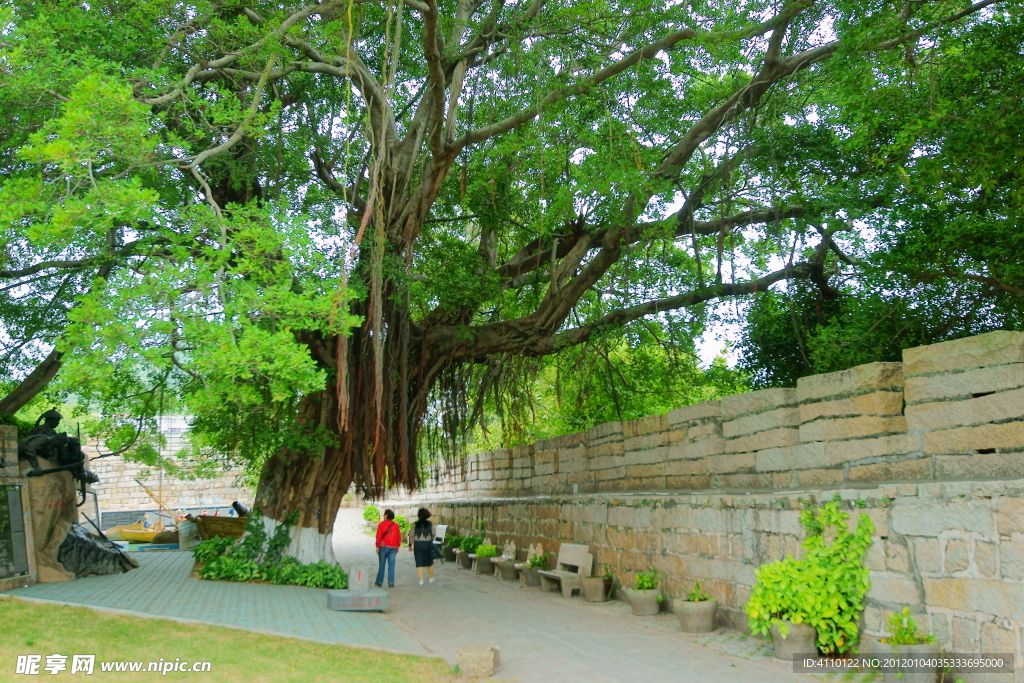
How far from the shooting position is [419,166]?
10461 mm

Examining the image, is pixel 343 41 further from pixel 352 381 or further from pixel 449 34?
pixel 352 381

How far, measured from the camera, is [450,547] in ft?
50.5

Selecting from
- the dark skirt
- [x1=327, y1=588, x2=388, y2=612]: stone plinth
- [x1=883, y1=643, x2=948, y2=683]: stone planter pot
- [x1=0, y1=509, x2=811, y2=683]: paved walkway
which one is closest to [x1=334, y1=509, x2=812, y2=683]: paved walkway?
[x1=0, y1=509, x2=811, y2=683]: paved walkway

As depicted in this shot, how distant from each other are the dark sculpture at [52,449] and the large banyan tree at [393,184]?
0.56 metres

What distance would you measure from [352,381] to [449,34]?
4.83m

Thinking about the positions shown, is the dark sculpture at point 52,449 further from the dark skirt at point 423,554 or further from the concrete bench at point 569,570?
the concrete bench at point 569,570

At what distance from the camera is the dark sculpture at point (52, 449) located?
9.79m

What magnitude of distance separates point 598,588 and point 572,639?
2117 mm

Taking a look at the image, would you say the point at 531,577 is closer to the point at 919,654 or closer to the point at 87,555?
the point at 87,555

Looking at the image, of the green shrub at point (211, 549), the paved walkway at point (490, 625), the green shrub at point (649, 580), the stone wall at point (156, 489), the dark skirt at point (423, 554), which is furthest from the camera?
the stone wall at point (156, 489)

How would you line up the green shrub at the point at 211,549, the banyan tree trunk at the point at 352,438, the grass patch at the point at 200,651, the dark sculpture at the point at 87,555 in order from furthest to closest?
the green shrub at the point at 211,549, the dark sculpture at the point at 87,555, the banyan tree trunk at the point at 352,438, the grass patch at the point at 200,651

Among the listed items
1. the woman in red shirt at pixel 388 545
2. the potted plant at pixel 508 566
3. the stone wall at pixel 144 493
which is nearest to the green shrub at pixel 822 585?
the woman in red shirt at pixel 388 545

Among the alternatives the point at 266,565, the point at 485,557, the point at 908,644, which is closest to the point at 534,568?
the point at 485,557

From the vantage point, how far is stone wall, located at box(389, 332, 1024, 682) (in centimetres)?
441
